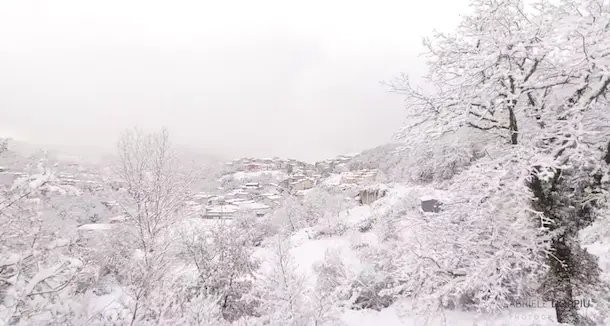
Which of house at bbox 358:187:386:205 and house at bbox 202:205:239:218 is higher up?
house at bbox 202:205:239:218

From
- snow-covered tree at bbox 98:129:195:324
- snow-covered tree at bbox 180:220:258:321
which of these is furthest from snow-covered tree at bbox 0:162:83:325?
snow-covered tree at bbox 180:220:258:321

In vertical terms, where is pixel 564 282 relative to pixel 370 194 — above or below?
above

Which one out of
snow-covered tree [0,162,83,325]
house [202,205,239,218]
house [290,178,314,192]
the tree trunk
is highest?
snow-covered tree [0,162,83,325]

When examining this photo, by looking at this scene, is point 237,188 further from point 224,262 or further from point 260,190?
point 224,262

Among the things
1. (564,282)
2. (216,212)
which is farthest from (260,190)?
(564,282)

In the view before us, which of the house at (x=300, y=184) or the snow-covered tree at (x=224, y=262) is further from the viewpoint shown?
the house at (x=300, y=184)

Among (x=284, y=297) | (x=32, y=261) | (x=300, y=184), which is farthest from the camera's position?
(x=300, y=184)

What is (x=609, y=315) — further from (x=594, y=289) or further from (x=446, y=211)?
(x=446, y=211)

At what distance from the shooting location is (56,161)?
354 cm

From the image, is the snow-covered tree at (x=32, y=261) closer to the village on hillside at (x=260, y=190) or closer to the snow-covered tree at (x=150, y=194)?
the snow-covered tree at (x=150, y=194)

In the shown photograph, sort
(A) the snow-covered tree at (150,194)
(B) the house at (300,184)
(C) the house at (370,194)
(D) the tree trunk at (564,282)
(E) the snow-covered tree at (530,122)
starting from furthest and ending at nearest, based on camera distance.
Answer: (B) the house at (300,184)
(C) the house at (370,194)
(A) the snow-covered tree at (150,194)
(D) the tree trunk at (564,282)
(E) the snow-covered tree at (530,122)

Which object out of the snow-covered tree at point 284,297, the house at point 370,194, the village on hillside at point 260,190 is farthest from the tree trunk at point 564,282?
the house at point 370,194

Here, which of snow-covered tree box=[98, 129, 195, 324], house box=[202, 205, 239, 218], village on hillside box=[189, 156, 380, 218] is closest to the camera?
snow-covered tree box=[98, 129, 195, 324]

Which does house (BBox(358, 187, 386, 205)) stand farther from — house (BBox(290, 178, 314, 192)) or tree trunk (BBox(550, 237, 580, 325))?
tree trunk (BBox(550, 237, 580, 325))
